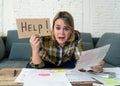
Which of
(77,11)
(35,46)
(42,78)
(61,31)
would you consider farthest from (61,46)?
(77,11)

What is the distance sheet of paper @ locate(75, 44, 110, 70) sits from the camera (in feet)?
3.46

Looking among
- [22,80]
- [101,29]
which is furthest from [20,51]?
[22,80]

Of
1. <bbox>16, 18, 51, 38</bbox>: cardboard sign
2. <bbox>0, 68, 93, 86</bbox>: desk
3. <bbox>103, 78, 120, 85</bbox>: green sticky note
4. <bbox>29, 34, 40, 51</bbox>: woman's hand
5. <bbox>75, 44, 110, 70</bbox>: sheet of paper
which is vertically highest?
<bbox>16, 18, 51, 38</bbox>: cardboard sign

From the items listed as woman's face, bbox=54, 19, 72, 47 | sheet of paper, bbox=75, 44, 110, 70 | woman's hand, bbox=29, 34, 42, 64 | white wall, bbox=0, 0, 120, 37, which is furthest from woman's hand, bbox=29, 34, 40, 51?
white wall, bbox=0, 0, 120, 37

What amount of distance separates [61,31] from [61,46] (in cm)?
16

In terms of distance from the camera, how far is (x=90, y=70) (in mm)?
1220

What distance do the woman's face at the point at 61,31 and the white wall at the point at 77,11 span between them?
1726 millimetres

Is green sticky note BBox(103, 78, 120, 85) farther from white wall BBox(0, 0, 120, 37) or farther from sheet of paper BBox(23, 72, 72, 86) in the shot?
white wall BBox(0, 0, 120, 37)

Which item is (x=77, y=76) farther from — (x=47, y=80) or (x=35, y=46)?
(x=35, y=46)

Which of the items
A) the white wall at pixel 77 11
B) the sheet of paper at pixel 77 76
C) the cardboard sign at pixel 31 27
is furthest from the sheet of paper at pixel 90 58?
the white wall at pixel 77 11

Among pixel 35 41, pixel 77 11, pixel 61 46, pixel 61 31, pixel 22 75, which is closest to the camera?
pixel 22 75

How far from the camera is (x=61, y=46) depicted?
1.53m

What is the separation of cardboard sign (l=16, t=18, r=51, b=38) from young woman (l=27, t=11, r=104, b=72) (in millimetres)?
261

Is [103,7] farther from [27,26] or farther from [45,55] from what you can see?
Answer: [27,26]
